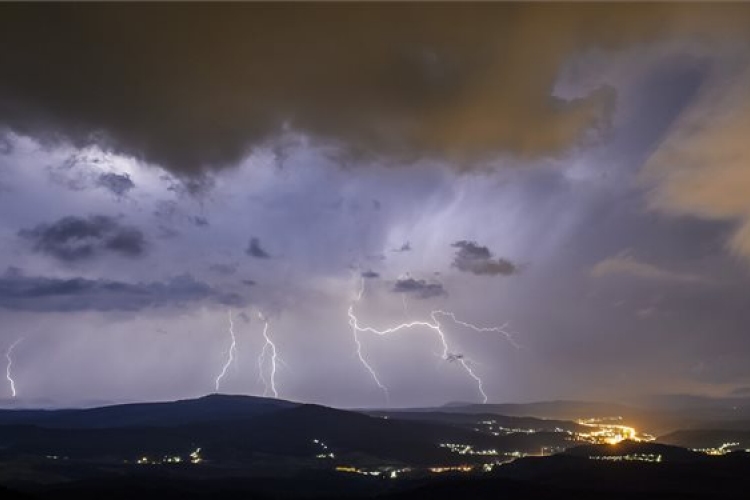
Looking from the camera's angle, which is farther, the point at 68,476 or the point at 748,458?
the point at 68,476

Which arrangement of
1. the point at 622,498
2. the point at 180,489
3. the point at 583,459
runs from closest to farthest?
the point at 622,498
the point at 180,489
the point at 583,459

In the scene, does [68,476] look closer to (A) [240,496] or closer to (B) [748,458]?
(A) [240,496]

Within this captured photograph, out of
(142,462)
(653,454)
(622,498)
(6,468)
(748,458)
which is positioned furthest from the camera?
(142,462)

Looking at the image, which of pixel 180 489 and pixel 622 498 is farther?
pixel 180 489

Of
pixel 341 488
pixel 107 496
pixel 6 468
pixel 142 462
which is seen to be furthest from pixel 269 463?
pixel 107 496

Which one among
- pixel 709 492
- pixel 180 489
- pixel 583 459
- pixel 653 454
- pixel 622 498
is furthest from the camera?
pixel 653 454

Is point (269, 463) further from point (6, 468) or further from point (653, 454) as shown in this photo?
point (653, 454)

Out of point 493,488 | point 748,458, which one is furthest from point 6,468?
point 748,458

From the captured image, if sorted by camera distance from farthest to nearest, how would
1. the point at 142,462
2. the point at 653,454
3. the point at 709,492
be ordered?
1. the point at 142,462
2. the point at 653,454
3. the point at 709,492
